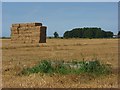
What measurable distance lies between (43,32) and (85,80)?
26.8m

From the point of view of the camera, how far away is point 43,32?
35656 millimetres

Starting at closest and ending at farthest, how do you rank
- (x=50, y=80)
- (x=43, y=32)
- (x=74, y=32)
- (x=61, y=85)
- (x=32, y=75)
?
(x=61, y=85) < (x=50, y=80) < (x=32, y=75) < (x=43, y=32) < (x=74, y=32)

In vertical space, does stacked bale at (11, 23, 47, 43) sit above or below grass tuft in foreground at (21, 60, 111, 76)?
above

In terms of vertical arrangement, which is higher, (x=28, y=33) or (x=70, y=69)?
(x=28, y=33)

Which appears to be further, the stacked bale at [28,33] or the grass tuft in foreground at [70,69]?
the stacked bale at [28,33]

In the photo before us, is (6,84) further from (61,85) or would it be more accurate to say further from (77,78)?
(77,78)

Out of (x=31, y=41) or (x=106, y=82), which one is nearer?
(x=106, y=82)

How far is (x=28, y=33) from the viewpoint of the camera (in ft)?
120

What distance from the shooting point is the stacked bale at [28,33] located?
35.5 meters

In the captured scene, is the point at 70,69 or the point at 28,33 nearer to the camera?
the point at 70,69

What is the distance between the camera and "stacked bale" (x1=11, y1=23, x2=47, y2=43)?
1396 inches

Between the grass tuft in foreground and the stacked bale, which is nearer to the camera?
the grass tuft in foreground

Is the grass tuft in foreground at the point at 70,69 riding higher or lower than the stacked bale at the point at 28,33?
lower

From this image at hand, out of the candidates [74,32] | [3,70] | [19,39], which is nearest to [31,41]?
[19,39]
